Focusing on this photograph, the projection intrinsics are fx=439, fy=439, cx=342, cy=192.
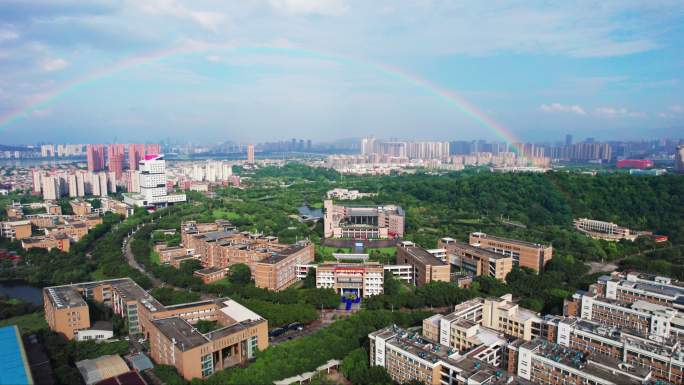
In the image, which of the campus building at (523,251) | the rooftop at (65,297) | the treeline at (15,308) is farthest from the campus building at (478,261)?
the treeline at (15,308)

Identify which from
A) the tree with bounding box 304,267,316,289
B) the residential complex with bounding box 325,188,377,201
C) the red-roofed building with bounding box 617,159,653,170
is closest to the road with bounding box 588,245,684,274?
the tree with bounding box 304,267,316,289

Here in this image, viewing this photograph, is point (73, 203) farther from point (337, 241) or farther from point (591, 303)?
point (591, 303)

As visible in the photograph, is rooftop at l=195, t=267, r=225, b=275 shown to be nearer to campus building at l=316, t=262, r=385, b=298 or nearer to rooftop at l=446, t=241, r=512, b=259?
campus building at l=316, t=262, r=385, b=298

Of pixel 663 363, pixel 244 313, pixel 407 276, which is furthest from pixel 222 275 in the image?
pixel 663 363

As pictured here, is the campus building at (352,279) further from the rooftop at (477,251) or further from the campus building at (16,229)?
the campus building at (16,229)

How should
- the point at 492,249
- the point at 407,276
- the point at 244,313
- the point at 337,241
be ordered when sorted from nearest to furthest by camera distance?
the point at 244,313
the point at 407,276
the point at 492,249
the point at 337,241
